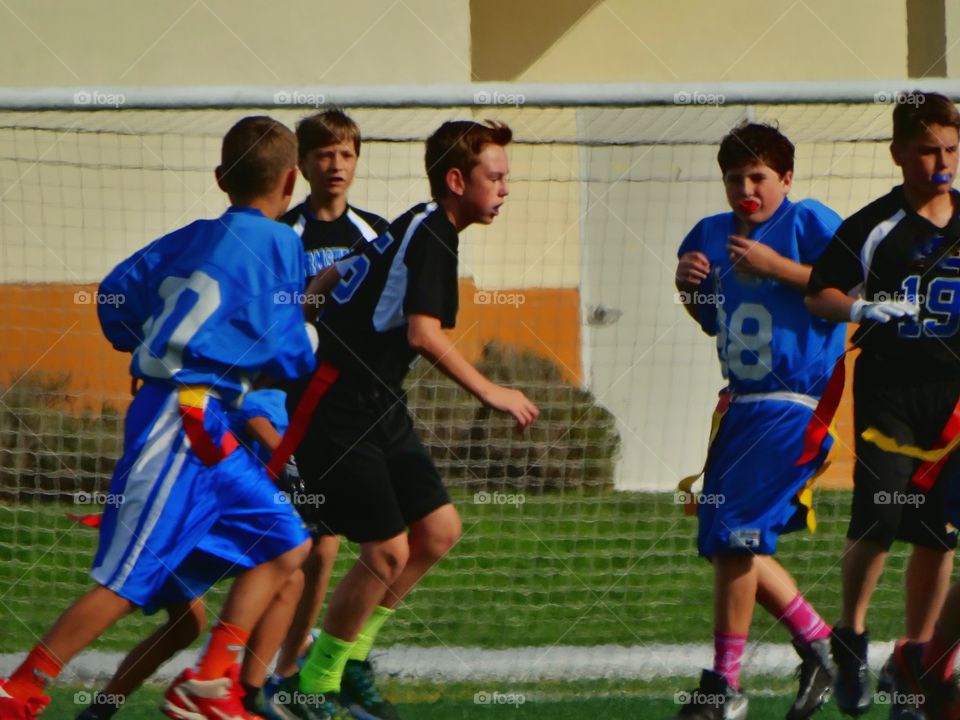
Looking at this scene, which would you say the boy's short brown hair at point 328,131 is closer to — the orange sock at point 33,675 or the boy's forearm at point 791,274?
the boy's forearm at point 791,274

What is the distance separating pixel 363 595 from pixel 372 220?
Result: 1.68 metres

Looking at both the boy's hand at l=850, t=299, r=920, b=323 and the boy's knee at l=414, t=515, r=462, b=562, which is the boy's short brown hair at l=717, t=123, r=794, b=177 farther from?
the boy's knee at l=414, t=515, r=462, b=562

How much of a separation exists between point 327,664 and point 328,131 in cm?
198

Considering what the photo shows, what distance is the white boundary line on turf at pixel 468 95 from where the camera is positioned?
5840 mm

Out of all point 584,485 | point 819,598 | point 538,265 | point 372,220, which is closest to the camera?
point 372,220

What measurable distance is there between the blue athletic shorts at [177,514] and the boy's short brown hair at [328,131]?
170 centimetres

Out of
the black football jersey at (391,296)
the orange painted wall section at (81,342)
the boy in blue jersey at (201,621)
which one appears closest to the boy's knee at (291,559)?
the boy in blue jersey at (201,621)

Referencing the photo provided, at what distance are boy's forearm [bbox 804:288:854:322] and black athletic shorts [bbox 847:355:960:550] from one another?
10.2 inches

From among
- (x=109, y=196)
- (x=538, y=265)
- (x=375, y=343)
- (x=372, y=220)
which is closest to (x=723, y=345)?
(x=375, y=343)

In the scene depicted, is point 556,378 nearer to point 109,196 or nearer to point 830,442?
point 109,196

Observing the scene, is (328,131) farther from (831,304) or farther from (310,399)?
(831,304)

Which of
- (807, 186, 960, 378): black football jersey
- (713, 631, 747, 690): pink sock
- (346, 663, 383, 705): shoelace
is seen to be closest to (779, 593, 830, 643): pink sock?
(713, 631, 747, 690): pink sock

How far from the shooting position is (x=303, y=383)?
16.4ft

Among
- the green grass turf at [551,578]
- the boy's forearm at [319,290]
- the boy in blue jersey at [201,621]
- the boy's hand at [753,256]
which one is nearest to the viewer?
the boy in blue jersey at [201,621]
